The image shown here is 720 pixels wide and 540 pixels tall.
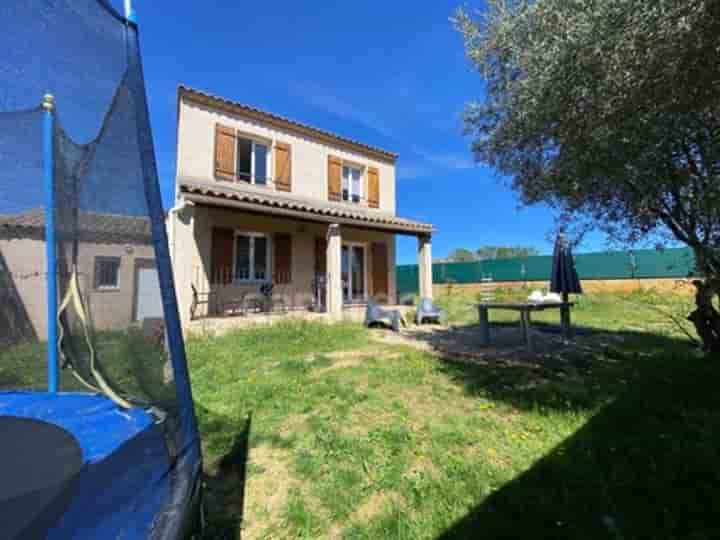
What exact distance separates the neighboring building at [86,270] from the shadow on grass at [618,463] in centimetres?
249

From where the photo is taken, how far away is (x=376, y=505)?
2.01 metres

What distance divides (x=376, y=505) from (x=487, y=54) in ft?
17.6

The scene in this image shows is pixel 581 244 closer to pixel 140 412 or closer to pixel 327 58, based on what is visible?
pixel 140 412

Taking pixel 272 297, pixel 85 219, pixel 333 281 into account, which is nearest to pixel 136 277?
pixel 85 219

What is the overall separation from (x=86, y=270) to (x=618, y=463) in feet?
13.8

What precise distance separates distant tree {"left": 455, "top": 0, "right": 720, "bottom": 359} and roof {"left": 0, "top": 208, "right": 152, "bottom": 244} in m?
3.95

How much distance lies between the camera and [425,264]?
420 inches

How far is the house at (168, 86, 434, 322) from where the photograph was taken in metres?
7.79

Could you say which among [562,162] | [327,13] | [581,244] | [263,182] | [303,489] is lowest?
[303,489]

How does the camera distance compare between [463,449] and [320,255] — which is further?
[320,255]

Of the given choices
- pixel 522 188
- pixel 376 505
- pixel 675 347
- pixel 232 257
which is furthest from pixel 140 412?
pixel 675 347

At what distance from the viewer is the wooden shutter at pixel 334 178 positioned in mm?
10875

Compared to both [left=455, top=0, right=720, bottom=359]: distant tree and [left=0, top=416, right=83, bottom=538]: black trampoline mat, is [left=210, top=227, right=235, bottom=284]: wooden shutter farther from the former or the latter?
[left=455, top=0, right=720, bottom=359]: distant tree

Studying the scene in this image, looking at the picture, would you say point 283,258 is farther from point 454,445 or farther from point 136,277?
point 454,445
